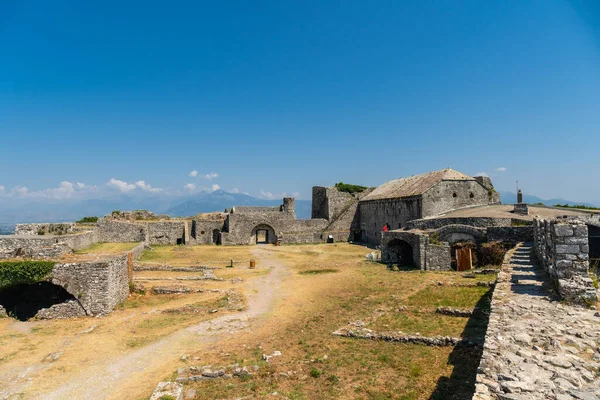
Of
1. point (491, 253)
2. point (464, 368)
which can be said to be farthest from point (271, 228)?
point (464, 368)

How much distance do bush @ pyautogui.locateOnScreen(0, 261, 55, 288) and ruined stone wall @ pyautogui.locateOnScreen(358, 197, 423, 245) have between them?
3047cm

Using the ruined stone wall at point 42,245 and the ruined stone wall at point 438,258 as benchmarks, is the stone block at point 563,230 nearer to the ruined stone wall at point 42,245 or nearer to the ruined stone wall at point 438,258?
the ruined stone wall at point 438,258

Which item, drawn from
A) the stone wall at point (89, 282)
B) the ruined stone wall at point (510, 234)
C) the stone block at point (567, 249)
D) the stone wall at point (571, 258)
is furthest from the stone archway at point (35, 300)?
the ruined stone wall at point (510, 234)

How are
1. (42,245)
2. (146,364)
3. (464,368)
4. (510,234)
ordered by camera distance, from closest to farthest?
(464,368)
(146,364)
(42,245)
(510,234)

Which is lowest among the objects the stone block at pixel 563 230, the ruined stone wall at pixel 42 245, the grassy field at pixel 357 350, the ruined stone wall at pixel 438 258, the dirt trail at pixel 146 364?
the dirt trail at pixel 146 364

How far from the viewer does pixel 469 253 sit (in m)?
24.8

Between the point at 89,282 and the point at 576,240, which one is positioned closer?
the point at 576,240

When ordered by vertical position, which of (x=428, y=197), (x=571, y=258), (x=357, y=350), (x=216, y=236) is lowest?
(x=357, y=350)

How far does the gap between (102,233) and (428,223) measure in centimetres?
3456

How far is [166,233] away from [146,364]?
36.8 meters

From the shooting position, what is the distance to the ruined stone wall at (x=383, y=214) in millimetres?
37425

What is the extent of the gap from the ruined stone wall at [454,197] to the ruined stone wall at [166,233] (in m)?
30.1

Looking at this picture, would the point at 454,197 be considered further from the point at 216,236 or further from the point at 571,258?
the point at 216,236

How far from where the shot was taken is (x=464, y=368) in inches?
383
